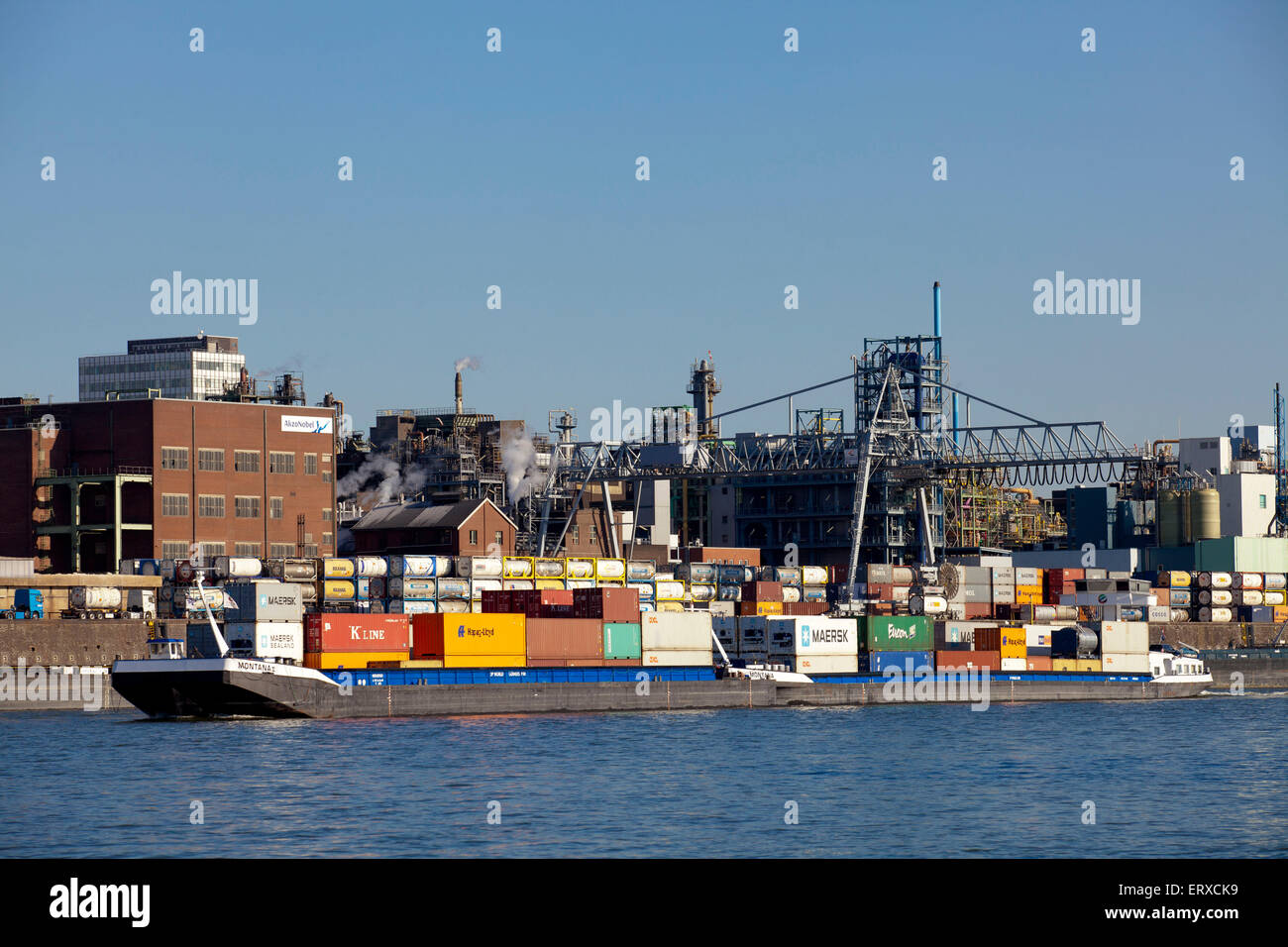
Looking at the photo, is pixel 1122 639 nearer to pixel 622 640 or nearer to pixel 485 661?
pixel 622 640

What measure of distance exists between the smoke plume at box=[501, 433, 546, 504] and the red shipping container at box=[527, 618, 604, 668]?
7368 cm

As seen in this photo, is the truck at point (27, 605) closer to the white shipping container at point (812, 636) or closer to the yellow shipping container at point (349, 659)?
the yellow shipping container at point (349, 659)

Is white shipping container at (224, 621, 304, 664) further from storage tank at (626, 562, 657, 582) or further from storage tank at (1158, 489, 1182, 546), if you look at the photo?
storage tank at (1158, 489, 1182, 546)

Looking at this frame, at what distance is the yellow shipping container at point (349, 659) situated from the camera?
7912cm

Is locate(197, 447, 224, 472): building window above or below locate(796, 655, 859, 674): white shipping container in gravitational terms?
above

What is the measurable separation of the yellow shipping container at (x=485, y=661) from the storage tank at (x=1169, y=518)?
347 ft

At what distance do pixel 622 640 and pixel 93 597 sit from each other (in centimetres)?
3986

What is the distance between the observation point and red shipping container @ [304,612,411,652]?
79438mm

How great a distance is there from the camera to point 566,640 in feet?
280

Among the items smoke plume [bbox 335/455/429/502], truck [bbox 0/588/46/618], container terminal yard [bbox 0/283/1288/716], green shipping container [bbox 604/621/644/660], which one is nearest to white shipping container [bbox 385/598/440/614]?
container terminal yard [bbox 0/283/1288/716]

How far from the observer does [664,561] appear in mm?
157000

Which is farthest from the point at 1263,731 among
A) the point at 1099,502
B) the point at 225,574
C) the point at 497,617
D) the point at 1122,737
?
the point at 1099,502
